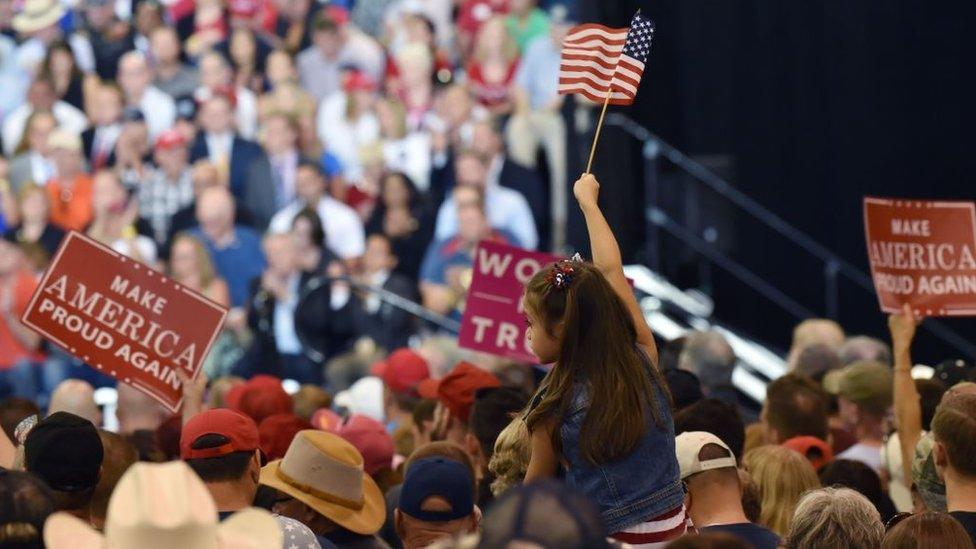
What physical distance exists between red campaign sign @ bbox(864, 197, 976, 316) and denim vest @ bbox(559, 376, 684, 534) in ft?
9.84

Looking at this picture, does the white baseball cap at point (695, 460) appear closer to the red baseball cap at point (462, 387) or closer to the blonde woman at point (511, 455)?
the blonde woman at point (511, 455)

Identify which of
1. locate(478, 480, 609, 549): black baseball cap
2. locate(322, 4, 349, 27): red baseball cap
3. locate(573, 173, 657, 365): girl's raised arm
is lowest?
locate(478, 480, 609, 549): black baseball cap

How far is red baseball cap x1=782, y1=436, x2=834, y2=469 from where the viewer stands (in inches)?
253

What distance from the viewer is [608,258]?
482cm

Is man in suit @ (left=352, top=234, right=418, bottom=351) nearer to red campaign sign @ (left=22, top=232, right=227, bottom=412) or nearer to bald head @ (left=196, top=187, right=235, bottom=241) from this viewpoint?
bald head @ (left=196, top=187, right=235, bottom=241)

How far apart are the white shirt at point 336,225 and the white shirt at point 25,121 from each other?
2153mm

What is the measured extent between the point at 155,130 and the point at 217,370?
3.19 m

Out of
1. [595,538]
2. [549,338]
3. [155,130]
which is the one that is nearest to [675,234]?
[155,130]

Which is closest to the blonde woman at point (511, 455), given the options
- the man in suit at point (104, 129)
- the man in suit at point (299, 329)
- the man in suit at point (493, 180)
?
the man in suit at point (299, 329)

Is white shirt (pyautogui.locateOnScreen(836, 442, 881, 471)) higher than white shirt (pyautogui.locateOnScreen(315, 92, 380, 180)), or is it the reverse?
white shirt (pyautogui.locateOnScreen(315, 92, 380, 180))

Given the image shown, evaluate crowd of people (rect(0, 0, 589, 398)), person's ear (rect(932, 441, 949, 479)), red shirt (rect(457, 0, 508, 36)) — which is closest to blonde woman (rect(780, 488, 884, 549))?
person's ear (rect(932, 441, 949, 479))

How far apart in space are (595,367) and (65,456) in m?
1.39

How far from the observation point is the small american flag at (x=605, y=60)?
5.97m

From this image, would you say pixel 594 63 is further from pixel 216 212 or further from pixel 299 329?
pixel 216 212
